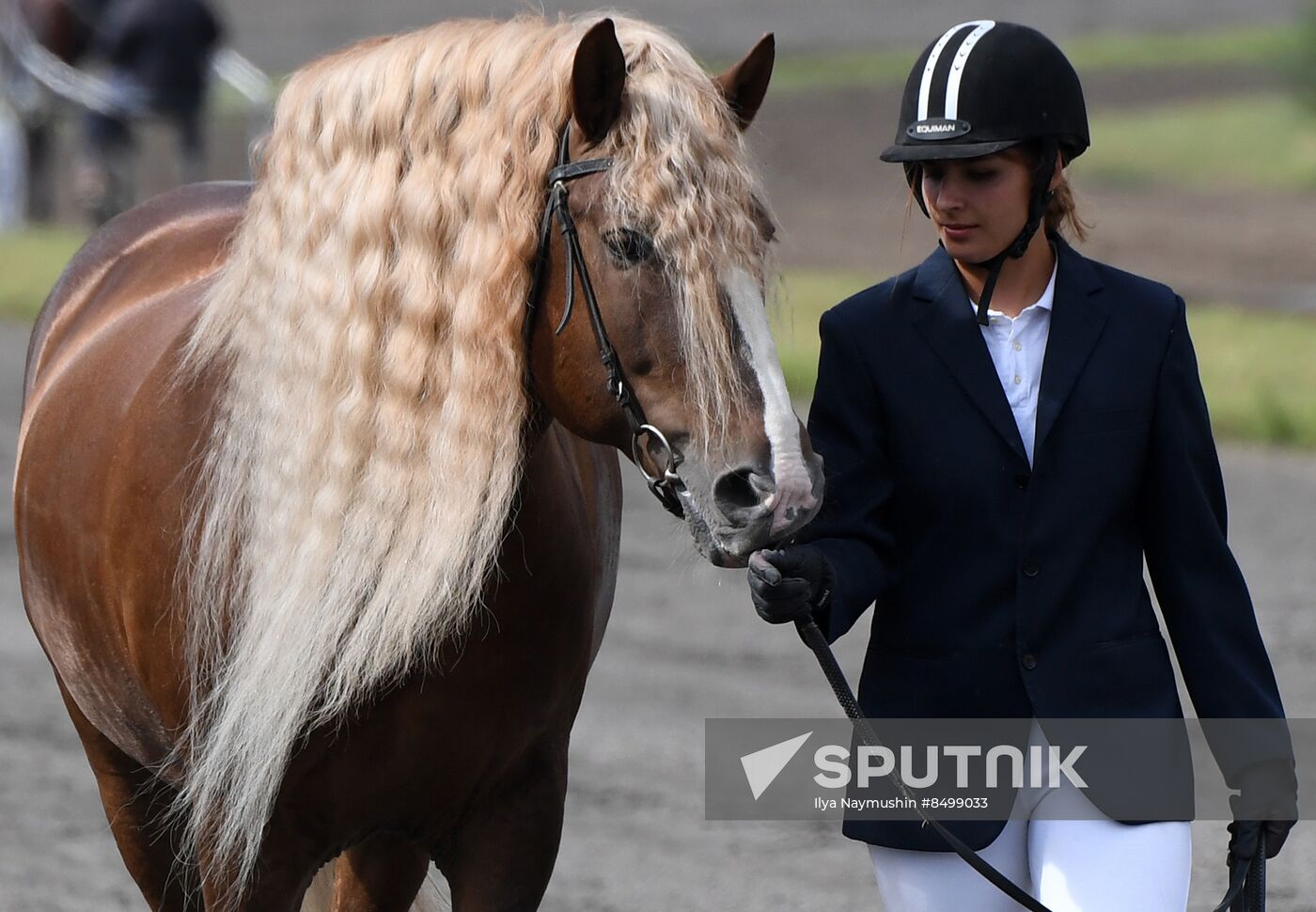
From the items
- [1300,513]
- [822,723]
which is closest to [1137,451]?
[822,723]

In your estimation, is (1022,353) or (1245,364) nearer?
(1022,353)

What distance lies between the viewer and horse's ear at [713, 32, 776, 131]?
265 centimetres

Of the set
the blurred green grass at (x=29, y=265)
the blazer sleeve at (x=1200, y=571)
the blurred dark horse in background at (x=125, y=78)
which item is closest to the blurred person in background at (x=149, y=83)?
the blurred dark horse in background at (x=125, y=78)

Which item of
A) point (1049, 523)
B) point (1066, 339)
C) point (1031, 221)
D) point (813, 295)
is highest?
point (813, 295)

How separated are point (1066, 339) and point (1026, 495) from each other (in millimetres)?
217

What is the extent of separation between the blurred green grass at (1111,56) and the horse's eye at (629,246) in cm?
1894

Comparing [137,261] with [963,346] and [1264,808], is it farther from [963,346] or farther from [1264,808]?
[1264,808]

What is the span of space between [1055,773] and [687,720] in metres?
3.02

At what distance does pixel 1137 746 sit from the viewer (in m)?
2.62

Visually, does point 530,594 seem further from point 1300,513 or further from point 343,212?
point 1300,513

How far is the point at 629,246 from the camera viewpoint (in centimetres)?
244

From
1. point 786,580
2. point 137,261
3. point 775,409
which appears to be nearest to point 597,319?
point 775,409

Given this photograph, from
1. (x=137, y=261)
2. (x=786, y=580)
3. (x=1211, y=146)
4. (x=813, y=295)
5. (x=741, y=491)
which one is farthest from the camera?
(x=1211, y=146)

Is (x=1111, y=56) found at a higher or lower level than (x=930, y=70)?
higher
